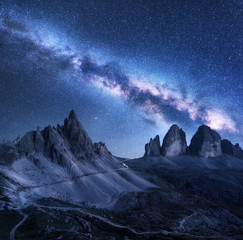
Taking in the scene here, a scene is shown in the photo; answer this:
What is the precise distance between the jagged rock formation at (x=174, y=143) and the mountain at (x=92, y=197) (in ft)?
117

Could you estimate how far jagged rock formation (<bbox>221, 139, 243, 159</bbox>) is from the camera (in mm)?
164875

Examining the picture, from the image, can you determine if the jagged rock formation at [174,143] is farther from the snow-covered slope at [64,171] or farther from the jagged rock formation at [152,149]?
the snow-covered slope at [64,171]

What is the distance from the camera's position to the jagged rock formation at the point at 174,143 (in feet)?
510

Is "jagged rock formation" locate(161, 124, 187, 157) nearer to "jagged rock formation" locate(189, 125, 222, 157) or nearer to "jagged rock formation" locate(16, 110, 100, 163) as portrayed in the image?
"jagged rock formation" locate(189, 125, 222, 157)

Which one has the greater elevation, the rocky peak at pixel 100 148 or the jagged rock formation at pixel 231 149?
the jagged rock formation at pixel 231 149

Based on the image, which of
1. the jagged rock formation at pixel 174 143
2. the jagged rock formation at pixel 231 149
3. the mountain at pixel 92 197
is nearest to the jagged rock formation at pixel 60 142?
the mountain at pixel 92 197

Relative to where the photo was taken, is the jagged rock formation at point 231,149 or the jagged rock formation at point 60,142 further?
the jagged rock formation at point 231,149

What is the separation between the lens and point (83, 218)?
28.2m

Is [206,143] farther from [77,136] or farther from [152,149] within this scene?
[77,136]

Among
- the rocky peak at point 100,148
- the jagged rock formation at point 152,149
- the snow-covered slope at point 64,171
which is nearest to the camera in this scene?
the snow-covered slope at point 64,171

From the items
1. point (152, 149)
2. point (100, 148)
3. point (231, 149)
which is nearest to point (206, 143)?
point (231, 149)

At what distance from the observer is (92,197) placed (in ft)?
177

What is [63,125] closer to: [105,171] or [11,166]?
[105,171]

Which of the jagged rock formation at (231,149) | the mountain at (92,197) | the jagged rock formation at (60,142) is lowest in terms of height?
the mountain at (92,197)
